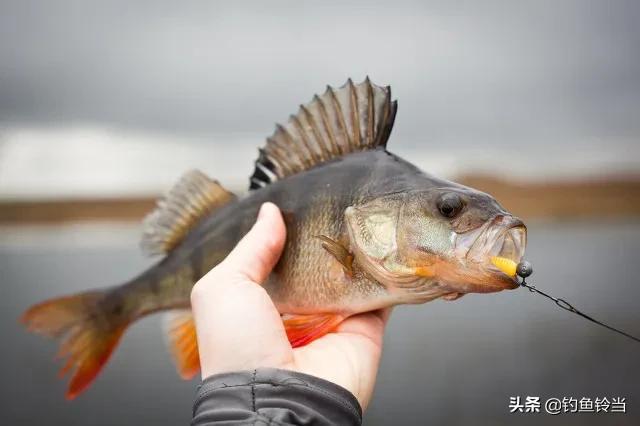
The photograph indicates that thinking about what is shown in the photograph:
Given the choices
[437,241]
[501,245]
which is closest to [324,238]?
[437,241]

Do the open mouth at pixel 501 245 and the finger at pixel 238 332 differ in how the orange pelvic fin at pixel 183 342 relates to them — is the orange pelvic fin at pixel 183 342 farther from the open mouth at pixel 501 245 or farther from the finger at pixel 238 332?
the open mouth at pixel 501 245

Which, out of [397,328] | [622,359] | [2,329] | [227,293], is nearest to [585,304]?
[622,359]

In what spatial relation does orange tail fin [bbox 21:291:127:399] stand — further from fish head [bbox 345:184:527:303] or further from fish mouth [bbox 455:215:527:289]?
fish mouth [bbox 455:215:527:289]

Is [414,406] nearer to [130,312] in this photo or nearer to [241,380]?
[130,312]

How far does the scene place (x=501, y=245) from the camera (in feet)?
5.52

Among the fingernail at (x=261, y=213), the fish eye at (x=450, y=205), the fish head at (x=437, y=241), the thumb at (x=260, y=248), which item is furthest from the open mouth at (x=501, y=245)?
the fingernail at (x=261, y=213)

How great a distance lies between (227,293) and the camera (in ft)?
5.99

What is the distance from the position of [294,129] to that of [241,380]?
1143mm

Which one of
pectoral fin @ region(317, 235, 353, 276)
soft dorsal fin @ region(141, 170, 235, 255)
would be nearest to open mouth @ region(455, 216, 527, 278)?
pectoral fin @ region(317, 235, 353, 276)

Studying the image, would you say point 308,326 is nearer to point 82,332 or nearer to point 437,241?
point 437,241

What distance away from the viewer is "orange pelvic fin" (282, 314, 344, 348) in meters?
2.02

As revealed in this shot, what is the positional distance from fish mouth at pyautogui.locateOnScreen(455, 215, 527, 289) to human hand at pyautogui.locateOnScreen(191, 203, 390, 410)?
54 cm

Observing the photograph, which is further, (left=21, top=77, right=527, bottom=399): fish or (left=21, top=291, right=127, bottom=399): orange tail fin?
(left=21, top=291, right=127, bottom=399): orange tail fin

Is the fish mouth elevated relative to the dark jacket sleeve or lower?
elevated
